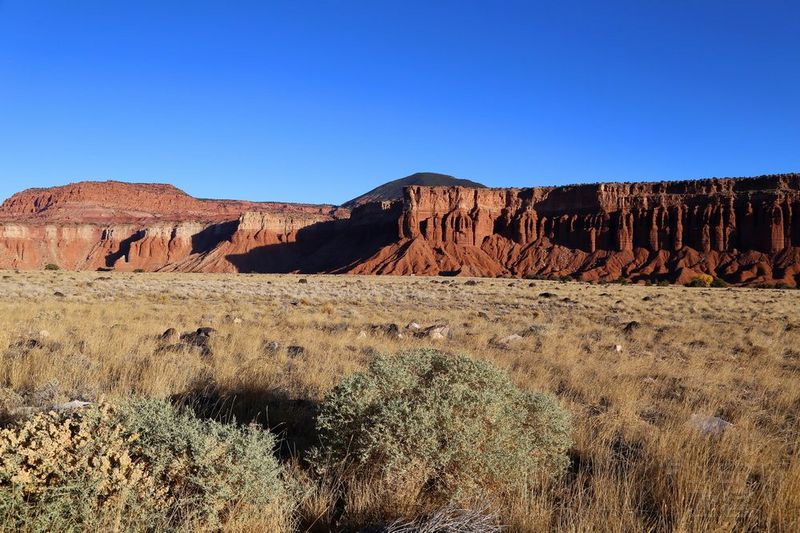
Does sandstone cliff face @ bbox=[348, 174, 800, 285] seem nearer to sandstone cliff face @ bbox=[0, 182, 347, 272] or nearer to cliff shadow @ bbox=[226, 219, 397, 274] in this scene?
cliff shadow @ bbox=[226, 219, 397, 274]

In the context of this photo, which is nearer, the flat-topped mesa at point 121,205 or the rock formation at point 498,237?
the rock formation at point 498,237

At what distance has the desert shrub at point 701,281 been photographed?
64312 millimetres

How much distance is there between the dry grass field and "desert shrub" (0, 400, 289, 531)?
0.97 feet

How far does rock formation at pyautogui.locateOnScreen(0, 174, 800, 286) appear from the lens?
250 feet

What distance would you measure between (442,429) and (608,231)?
3540 inches

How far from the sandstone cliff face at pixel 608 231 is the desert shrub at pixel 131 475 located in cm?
7868

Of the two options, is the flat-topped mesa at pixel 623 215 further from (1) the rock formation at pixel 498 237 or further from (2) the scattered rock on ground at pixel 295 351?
(2) the scattered rock on ground at pixel 295 351

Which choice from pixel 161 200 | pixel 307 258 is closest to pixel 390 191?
pixel 161 200

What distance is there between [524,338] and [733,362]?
4003 millimetres

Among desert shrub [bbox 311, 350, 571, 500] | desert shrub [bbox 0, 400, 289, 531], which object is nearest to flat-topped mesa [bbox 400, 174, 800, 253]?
desert shrub [bbox 311, 350, 571, 500]

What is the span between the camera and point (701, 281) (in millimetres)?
65062

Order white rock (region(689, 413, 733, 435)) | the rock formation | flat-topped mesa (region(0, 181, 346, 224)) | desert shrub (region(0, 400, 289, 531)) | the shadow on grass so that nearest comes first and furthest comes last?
1. desert shrub (region(0, 400, 289, 531))
2. the shadow on grass
3. white rock (region(689, 413, 733, 435))
4. the rock formation
5. flat-topped mesa (region(0, 181, 346, 224))

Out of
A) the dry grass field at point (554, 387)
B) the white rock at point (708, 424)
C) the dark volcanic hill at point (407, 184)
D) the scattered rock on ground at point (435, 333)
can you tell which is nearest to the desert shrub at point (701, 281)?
the dry grass field at point (554, 387)

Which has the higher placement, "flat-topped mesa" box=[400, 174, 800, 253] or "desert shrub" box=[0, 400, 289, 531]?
"flat-topped mesa" box=[400, 174, 800, 253]
